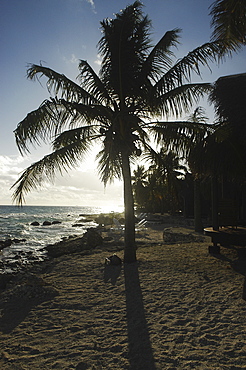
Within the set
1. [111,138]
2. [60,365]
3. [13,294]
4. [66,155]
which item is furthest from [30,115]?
[60,365]

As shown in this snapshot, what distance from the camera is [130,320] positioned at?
4227 millimetres

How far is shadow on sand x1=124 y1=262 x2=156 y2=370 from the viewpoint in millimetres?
3116

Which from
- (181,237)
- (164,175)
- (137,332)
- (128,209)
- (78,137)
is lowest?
(181,237)

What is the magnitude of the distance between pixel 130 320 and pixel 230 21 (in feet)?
20.6

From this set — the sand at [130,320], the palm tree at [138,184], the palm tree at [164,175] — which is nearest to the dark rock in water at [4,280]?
the sand at [130,320]

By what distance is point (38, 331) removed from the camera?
4.05 m

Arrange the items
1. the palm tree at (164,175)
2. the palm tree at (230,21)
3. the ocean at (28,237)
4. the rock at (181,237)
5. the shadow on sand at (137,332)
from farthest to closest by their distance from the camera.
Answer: the rock at (181,237) → the ocean at (28,237) → the palm tree at (164,175) → the palm tree at (230,21) → the shadow on sand at (137,332)

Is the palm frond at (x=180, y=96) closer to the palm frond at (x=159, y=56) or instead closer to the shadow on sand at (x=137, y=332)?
the palm frond at (x=159, y=56)

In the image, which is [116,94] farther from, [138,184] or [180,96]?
[138,184]

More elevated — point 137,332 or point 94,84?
point 94,84

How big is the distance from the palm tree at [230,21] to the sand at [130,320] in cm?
558

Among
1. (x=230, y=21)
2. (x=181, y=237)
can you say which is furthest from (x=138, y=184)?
(x=230, y=21)

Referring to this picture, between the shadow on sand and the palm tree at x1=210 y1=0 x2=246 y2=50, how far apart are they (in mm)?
5962

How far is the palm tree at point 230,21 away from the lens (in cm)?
464
